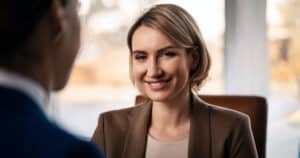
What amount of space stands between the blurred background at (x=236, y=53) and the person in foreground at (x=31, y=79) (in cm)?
209

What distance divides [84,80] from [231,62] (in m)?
0.86

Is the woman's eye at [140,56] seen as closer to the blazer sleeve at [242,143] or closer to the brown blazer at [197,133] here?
the brown blazer at [197,133]

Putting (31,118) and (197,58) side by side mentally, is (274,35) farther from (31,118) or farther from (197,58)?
(31,118)

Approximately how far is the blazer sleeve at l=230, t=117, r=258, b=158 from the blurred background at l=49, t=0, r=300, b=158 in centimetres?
110

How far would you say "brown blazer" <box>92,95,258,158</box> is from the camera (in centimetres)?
158

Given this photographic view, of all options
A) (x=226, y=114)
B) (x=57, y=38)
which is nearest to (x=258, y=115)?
(x=226, y=114)

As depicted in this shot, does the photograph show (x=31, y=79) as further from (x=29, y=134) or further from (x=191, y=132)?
(x=191, y=132)

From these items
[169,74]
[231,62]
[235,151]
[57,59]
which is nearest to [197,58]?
[169,74]

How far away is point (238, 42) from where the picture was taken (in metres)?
2.79

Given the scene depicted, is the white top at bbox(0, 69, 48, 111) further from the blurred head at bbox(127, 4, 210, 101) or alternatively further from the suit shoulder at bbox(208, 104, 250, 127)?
the suit shoulder at bbox(208, 104, 250, 127)

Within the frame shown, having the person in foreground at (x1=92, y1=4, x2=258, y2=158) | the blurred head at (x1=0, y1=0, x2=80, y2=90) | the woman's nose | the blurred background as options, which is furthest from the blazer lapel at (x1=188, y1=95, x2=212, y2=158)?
the blurred background

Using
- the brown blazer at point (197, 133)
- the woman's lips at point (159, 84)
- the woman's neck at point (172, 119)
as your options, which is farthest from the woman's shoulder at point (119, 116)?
the woman's lips at point (159, 84)

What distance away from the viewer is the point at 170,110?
1592mm

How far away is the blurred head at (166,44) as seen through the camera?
1.50 m
